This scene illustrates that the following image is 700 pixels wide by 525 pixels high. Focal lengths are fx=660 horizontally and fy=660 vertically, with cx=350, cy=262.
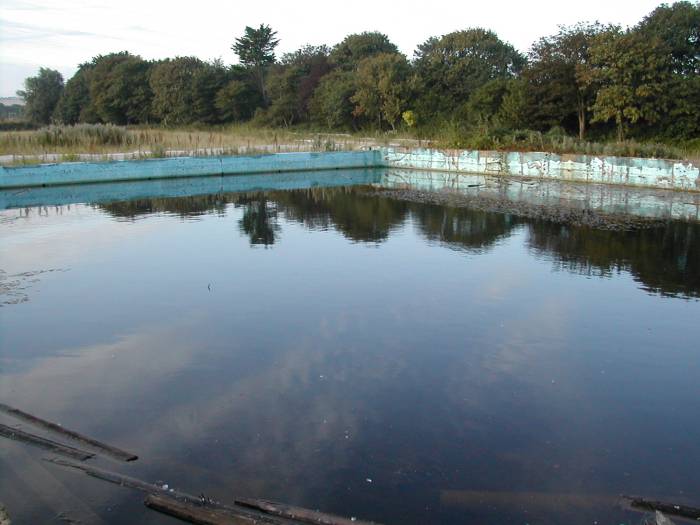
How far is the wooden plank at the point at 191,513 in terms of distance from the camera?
3738mm

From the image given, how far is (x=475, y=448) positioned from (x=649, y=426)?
1.45 m

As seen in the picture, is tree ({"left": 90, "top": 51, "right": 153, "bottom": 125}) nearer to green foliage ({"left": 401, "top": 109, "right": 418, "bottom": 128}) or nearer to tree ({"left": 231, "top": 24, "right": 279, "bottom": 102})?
tree ({"left": 231, "top": 24, "right": 279, "bottom": 102})

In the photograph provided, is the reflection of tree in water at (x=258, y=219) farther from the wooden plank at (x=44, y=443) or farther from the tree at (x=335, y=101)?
the tree at (x=335, y=101)

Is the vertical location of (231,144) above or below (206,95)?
below

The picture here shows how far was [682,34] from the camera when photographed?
2608 centimetres

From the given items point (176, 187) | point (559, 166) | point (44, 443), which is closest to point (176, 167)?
point (176, 187)

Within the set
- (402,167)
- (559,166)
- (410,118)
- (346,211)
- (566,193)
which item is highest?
(410,118)

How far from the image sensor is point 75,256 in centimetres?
1091

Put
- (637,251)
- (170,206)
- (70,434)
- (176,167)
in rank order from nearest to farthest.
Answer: (70,434) → (637,251) → (170,206) → (176,167)

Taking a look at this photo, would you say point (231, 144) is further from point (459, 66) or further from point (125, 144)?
point (459, 66)

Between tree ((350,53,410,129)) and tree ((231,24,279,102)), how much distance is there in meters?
17.4

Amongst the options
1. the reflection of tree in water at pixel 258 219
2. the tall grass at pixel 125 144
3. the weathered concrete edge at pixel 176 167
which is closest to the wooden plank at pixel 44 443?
the reflection of tree in water at pixel 258 219

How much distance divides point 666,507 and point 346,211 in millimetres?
12180

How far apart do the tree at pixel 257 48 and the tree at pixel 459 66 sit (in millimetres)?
17322
